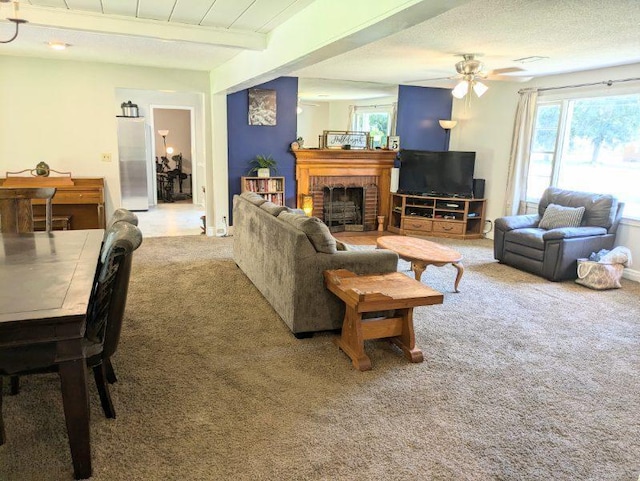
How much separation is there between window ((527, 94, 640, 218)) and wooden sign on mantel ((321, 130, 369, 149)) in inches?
98.4

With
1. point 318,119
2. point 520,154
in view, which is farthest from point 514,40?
point 318,119

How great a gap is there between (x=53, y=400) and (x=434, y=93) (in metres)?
6.96

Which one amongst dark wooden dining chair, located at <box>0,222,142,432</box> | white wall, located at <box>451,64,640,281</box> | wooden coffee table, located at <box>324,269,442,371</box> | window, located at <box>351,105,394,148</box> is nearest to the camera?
dark wooden dining chair, located at <box>0,222,142,432</box>

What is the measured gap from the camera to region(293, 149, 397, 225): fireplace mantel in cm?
695

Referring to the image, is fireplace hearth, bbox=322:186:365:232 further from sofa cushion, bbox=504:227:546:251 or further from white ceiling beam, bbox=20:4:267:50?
white ceiling beam, bbox=20:4:267:50

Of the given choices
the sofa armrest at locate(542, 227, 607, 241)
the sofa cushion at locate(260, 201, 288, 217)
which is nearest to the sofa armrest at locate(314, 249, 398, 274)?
the sofa cushion at locate(260, 201, 288, 217)

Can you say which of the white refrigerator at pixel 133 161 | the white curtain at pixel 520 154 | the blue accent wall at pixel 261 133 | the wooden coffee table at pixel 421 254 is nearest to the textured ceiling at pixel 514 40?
the white curtain at pixel 520 154

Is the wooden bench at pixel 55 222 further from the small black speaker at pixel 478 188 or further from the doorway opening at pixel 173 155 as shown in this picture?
the small black speaker at pixel 478 188

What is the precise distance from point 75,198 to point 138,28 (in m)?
2.88

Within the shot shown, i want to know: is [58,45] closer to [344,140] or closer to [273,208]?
[273,208]

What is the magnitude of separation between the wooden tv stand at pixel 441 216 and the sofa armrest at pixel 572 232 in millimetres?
1964

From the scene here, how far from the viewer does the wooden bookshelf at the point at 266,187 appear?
6.57m

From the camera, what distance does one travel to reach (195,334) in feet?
10.9

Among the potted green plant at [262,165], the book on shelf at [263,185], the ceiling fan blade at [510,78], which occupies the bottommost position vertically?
the book on shelf at [263,185]
